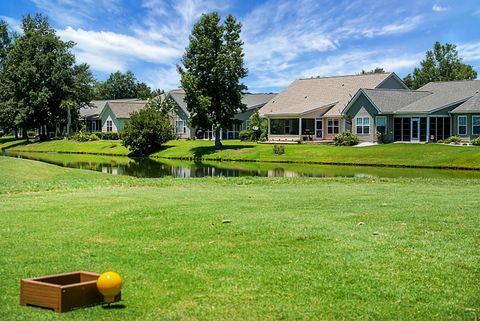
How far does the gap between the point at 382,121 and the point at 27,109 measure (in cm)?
5111

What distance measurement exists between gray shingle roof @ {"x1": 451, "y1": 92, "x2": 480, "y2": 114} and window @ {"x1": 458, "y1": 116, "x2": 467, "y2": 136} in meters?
0.75

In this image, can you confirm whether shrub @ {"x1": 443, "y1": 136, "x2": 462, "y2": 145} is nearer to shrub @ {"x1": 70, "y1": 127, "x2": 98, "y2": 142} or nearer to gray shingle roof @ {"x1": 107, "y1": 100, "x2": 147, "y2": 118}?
shrub @ {"x1": 70, "y1": 127, "x2": 98, "y2": 142}

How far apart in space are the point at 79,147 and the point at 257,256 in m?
71.7

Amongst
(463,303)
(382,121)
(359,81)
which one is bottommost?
(463,303)

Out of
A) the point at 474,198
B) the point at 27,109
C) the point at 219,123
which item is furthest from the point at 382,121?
the point at 27,109

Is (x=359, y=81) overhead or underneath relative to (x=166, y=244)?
overhead

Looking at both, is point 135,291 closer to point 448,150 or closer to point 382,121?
point 448,150

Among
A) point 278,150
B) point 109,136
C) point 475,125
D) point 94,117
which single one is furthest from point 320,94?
point 94,117

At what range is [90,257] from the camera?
30.3 feet

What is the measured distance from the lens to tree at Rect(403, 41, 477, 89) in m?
90.8

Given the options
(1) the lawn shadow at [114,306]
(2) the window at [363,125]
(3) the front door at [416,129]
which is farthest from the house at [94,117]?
(1) the lawn shadow at [114,306]

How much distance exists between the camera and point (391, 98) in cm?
6134

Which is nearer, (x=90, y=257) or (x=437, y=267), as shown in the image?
(x=437, y=267)

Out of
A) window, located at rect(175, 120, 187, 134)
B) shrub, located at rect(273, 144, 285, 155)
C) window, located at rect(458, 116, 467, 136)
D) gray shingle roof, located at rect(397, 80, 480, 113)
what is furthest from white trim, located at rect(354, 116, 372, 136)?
window, located at rect(175, 120, 187, 134)
